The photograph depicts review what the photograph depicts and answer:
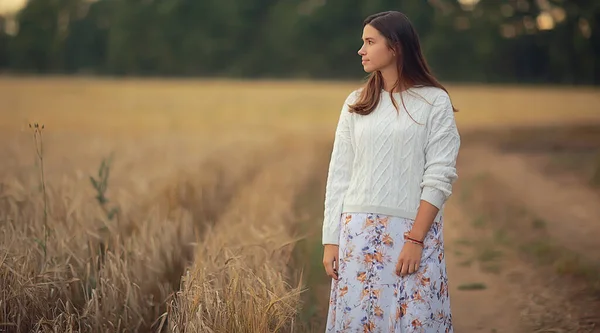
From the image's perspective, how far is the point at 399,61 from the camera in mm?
2311

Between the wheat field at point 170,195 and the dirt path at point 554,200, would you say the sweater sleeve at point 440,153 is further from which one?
the dirt path at point 554,200

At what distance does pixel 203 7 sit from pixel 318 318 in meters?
11.6

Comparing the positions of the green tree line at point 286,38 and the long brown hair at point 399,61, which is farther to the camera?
the green tree line at point 286,38

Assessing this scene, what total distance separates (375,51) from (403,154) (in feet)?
1.02

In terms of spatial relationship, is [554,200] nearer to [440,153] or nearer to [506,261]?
[506,261]

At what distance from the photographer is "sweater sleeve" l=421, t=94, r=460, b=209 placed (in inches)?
87.9

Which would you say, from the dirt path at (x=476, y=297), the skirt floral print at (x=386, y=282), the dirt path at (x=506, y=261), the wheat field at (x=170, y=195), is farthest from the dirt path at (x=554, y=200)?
the skirt floral print at (x=386, y=282)

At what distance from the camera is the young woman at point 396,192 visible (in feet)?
7.39

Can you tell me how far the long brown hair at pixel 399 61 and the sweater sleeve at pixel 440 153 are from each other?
0.07m

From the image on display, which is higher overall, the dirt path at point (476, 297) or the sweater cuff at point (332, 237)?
→ the sweater cuff at point (332, 237)

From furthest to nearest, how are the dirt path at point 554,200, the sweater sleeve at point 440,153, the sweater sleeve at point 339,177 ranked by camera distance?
the dirt path at point 554,200
the sweater sleeve at point 339,177
the sweater sleeve at point 440,153

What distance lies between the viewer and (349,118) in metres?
2.38

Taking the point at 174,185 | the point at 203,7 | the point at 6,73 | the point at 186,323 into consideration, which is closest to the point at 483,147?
the point at 203,7

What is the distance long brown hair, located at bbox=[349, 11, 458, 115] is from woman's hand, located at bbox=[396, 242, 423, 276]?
41 centimetres
